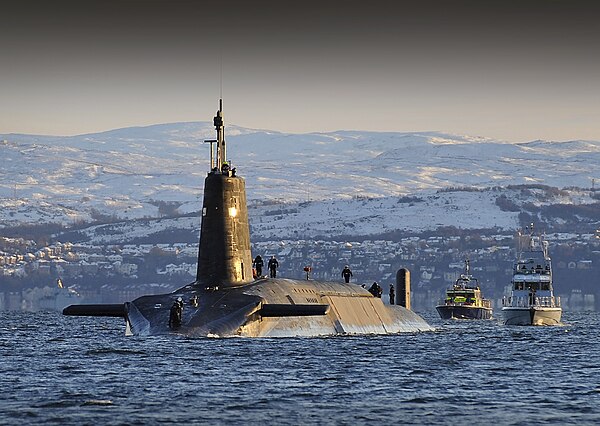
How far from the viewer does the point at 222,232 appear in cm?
7512

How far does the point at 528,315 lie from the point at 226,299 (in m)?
56.1

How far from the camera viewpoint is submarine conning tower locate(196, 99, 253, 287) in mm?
75125

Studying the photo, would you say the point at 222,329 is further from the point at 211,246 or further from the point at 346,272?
the point at 346,272

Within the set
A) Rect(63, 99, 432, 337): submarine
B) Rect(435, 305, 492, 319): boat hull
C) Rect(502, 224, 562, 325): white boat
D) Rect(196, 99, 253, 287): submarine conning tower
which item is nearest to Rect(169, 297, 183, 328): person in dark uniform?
Rect(63, 99, 432, 337): submarine

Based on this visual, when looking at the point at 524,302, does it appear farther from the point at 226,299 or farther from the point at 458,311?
the point at 226,299

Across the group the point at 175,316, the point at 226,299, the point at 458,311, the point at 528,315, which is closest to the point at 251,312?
the point at 226,299

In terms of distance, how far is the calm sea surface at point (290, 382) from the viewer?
46.1 m

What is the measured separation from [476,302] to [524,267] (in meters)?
26.5

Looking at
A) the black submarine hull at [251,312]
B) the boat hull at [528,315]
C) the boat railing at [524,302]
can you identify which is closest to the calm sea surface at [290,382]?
the black submarine hull at [251,312]

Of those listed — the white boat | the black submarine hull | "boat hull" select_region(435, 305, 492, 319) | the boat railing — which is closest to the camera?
the black submarine hull

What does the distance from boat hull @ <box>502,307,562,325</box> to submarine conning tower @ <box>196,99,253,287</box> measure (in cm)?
5153

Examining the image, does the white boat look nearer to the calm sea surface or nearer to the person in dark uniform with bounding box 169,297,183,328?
the calm sea surface

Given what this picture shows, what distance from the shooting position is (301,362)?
6234 centimetres

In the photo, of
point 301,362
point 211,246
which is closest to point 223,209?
point 211,246
